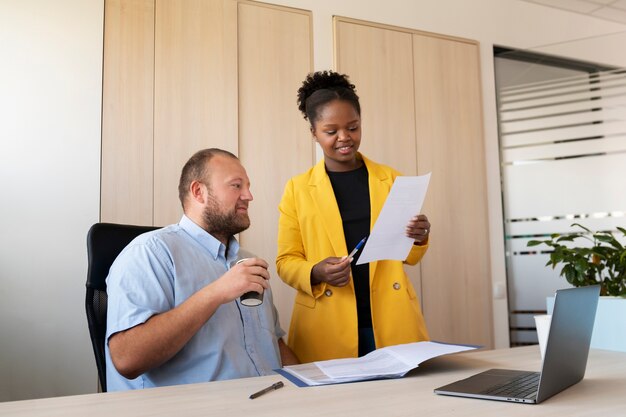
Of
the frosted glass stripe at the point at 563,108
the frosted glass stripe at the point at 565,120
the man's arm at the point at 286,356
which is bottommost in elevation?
the man's arm at the point at 286,356

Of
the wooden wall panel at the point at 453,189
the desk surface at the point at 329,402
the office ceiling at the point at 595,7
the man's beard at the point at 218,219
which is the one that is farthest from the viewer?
the office ceiling at the point at 595,7

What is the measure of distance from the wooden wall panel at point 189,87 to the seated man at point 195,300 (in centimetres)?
119

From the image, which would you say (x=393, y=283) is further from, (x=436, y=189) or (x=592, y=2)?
(x=592, y=2)

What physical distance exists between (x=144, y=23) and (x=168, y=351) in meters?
2.10

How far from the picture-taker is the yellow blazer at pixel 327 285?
2.06 m

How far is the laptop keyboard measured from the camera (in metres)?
1.02

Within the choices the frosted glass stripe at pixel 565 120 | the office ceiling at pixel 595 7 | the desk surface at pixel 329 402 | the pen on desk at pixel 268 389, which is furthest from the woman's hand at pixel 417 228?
the office ceiling at pixel 595 7

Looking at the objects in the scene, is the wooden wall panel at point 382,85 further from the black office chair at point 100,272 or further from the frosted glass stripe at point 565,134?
the black office chair at point 100,272

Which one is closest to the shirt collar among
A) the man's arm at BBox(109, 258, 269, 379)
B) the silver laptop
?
the man's arm at BBox(109, 258, 269, 379)

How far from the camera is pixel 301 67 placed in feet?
11.2

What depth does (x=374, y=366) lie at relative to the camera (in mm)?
1299

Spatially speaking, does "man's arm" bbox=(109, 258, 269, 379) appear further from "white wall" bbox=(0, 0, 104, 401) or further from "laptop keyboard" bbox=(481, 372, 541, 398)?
"white wall" bbox=(0, 0, 104, 401)

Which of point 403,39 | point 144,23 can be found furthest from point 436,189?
point 144,23

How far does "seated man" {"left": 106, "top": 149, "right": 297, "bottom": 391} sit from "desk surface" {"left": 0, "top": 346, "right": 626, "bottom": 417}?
0.30 m
